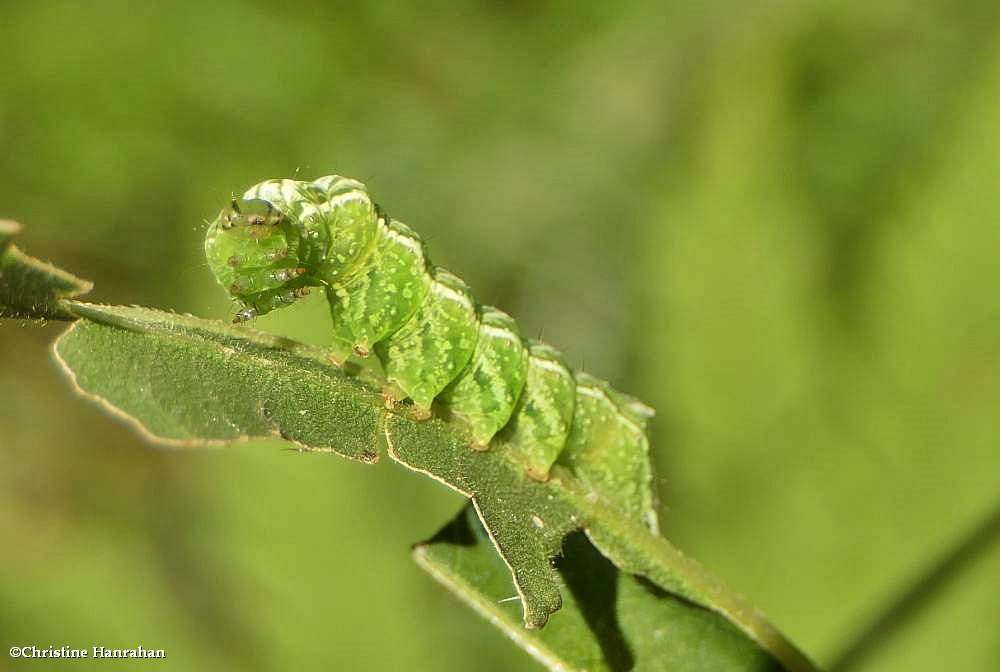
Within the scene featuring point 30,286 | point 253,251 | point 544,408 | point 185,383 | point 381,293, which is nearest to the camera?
point 30,286

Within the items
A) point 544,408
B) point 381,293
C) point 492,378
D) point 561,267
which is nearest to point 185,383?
point 381,293

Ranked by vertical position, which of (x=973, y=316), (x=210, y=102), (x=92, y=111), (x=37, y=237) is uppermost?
(x=973, y=316)

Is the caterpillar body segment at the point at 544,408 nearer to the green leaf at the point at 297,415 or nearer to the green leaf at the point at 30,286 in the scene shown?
the green leaf at the point at 297,415

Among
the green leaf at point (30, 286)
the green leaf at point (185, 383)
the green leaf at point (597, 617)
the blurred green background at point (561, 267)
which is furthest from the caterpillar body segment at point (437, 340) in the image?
the blurred green background at point (561, 267)

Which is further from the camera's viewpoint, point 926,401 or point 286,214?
point 926,401

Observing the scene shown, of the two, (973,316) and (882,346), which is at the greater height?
(973,316)

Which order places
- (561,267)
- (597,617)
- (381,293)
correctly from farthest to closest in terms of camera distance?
(561,267)
(381,293)
(597,617)

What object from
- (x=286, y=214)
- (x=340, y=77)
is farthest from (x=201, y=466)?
(x=340, y=77)

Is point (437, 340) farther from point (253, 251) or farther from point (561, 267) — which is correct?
point (561, 267)

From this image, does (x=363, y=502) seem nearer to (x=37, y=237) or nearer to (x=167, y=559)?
(x=167, y=559)
